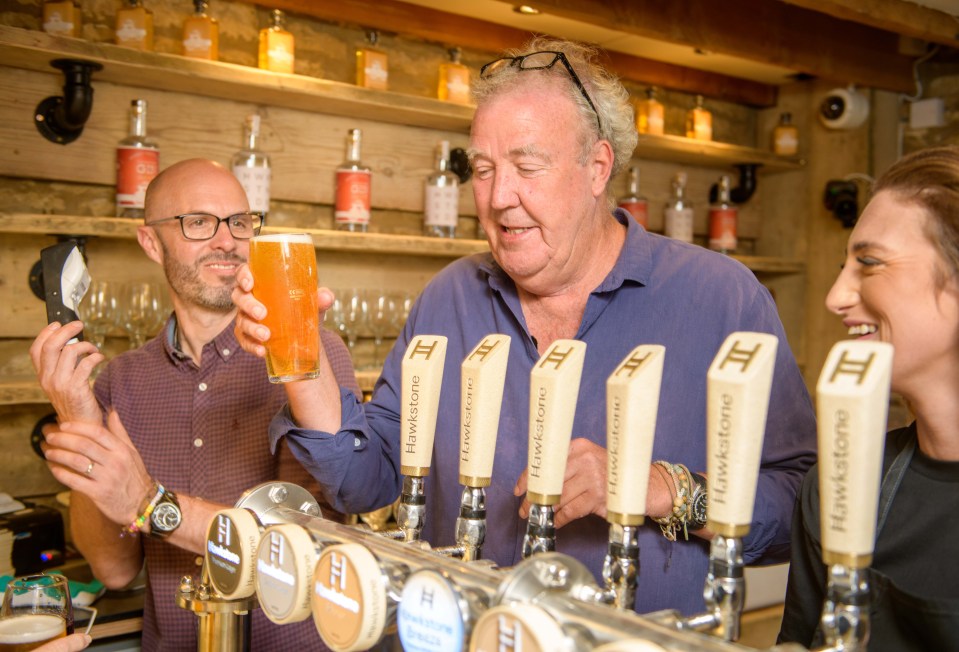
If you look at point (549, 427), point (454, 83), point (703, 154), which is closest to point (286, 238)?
point (549, 427)

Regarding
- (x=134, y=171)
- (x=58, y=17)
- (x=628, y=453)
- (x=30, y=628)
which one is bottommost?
(x=30, y=628)

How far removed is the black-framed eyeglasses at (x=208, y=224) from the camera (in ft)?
6.77

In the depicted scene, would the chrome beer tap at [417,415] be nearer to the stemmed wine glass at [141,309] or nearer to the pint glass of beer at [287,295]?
the pint glass of beer at [287,295]

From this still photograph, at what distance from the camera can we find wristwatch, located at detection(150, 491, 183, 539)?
1452mm

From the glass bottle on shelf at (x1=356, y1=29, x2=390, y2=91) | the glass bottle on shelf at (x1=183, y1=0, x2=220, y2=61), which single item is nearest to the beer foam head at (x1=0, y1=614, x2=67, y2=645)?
the glass bottle on shelf at (x1=183, y1=0, x2=220, y2=61)

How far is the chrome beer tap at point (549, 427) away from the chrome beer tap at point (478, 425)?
6cm

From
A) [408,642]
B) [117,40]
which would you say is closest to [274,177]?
[117,40]

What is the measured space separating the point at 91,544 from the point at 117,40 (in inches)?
50.0

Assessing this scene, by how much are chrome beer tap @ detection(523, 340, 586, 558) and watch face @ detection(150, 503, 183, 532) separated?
2.80 feet

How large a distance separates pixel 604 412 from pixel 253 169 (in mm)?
1552

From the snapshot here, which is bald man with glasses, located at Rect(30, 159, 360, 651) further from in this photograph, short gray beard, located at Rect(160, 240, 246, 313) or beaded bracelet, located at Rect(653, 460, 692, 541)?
beaded bracelet, located at Rect(653, 460, 692, 541)

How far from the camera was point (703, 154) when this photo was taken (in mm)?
3555

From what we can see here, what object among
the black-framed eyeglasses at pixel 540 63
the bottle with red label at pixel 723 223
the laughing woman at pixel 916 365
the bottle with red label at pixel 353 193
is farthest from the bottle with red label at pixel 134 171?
the bottle with red label at pixel 723 223

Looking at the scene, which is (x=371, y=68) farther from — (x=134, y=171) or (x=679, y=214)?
(x=679, y=214)
